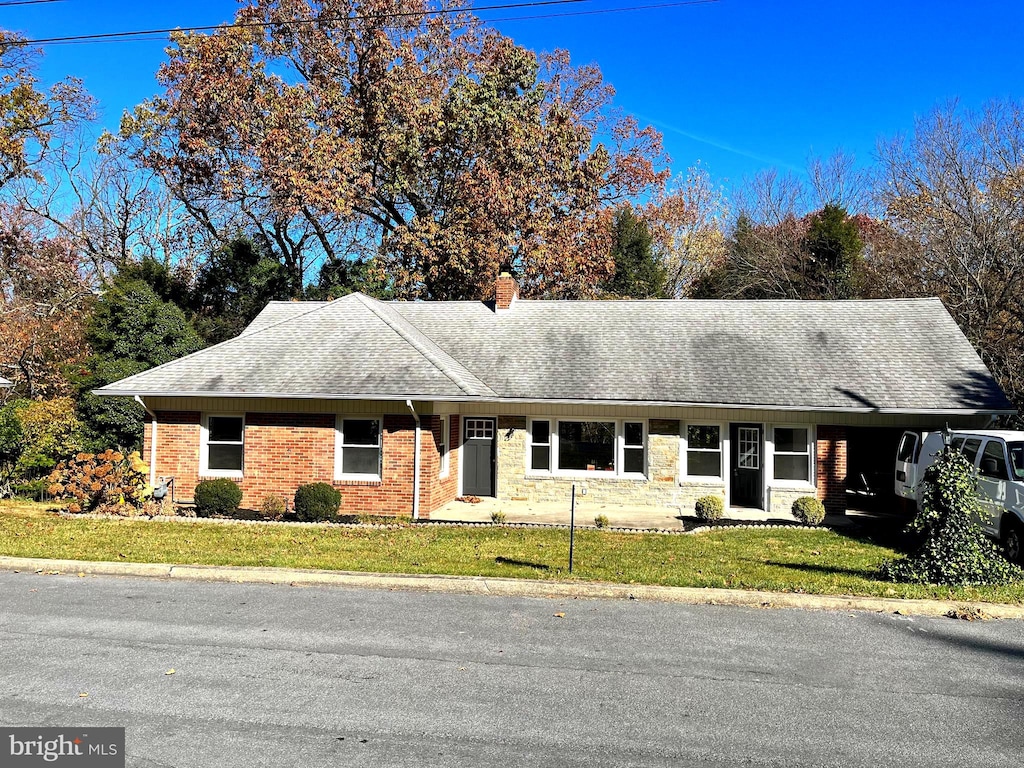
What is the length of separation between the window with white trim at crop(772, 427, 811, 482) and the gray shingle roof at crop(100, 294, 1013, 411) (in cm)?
104

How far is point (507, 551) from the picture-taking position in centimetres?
1185

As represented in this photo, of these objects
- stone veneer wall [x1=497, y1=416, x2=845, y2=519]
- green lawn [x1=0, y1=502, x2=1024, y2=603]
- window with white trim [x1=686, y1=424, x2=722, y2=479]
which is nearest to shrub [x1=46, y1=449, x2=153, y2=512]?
green lawn [x1=0, y1=502, x2=1024, y2=603]

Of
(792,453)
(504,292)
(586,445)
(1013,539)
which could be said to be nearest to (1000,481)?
(1013,539)

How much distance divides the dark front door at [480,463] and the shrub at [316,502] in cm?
443

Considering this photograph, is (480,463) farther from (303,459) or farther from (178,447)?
(178,447)

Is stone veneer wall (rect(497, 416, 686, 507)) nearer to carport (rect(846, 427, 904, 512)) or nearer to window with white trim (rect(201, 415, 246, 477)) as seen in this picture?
carport (rect(846, 427, 904, 512))

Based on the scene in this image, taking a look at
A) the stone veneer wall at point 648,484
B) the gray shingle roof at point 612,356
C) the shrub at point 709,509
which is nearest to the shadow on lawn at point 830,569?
the shrub at point 709,509

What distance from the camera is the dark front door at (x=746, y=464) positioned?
18.0 m

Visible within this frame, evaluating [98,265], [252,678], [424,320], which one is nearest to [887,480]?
[424,320]

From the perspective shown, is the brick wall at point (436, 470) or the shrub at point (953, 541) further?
the brick wall at point (436, 470)

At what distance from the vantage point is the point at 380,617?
830 cm

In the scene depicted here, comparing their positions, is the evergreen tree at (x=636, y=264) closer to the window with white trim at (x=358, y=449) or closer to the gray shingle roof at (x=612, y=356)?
the gray shingle roof at (x=612, y=356)

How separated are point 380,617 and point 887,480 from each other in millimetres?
14983

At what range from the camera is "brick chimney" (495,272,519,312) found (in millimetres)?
22312
